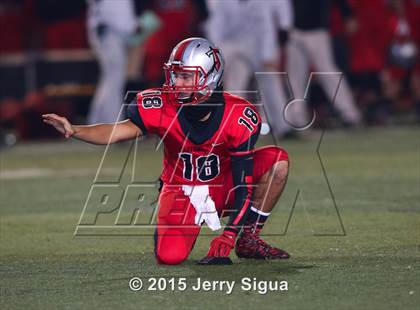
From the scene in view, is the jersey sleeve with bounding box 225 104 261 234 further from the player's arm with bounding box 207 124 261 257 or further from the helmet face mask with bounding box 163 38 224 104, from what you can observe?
the helmet face mask with bounding box 163 38 224 104

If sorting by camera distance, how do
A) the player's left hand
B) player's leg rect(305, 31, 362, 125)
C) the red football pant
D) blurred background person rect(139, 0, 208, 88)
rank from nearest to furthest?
the player's left hand
the red football pant
player's leg rect(305, 31, 362, 125)
blurred background person rect(139, 0, 208, 88)

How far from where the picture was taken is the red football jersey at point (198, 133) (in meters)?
6.23

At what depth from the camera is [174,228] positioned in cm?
632

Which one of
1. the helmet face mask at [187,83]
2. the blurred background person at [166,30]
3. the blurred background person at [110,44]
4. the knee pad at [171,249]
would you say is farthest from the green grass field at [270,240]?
the blurred background person at [166,30]

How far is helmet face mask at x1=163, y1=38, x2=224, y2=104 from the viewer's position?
20.1ft

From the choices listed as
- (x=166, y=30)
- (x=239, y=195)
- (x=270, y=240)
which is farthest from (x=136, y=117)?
(x=166, y=30)

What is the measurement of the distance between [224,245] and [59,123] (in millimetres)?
1037

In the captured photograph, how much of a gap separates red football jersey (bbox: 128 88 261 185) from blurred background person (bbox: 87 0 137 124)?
672 centimetres

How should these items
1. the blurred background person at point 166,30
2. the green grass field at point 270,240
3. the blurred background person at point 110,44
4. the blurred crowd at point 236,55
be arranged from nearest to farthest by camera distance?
the green grass field at point 270,240 < the blurred background person at point 110,44 < the blurred crowd at point 236,55 < the blurred background person at point 166,30

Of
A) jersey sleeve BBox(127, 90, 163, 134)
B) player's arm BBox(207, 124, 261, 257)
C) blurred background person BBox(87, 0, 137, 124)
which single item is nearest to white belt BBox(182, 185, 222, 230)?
player's arm BBox(207, 124, 261, 257)

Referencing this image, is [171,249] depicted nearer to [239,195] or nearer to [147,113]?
[239,195]

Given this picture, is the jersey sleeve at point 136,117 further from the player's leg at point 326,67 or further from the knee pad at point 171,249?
the player's leg at point 326,67

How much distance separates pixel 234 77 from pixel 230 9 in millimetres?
802

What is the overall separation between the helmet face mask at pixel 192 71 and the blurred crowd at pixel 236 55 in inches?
252
